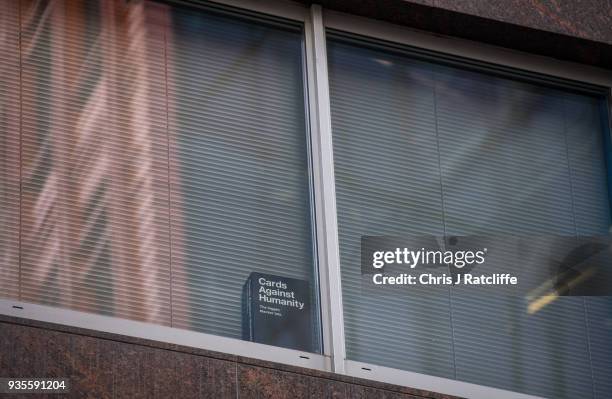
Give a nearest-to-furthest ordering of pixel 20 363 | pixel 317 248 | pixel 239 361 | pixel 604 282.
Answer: pixel 20 363, pixel 239 361, pixel 317 248, pixel 604 282

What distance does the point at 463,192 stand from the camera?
37.4 feet

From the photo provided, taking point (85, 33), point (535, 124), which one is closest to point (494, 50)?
point (535, 124)

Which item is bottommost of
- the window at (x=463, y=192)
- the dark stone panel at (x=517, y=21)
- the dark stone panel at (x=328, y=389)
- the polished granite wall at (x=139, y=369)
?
the dark stone panel at (x=328, y=389)

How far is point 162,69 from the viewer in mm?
10805

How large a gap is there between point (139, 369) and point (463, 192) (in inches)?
132

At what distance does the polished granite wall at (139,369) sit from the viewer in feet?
29.9

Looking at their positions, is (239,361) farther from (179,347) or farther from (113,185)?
(113,185)

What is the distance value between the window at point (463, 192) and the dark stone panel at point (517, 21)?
31cm

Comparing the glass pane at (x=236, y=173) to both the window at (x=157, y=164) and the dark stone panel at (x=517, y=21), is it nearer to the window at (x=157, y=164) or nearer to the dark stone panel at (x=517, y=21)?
the window at (x=157, y=164)

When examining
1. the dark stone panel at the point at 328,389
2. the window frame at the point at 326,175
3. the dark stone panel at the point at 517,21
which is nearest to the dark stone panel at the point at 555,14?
the dark stone panel at the point at 517,21

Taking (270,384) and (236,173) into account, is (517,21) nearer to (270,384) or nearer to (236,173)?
(236,173)

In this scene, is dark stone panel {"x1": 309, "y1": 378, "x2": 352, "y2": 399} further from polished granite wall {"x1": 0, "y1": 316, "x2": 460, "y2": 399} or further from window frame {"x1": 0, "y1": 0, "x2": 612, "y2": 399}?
window frame {"x1": 0, "y1": 0, "x2": 612, "y2": 399}

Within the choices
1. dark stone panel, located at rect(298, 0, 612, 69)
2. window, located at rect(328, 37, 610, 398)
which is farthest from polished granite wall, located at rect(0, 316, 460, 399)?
dark stone panel, located at rect(298, 0, 612, 69)

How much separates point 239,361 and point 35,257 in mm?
1576
